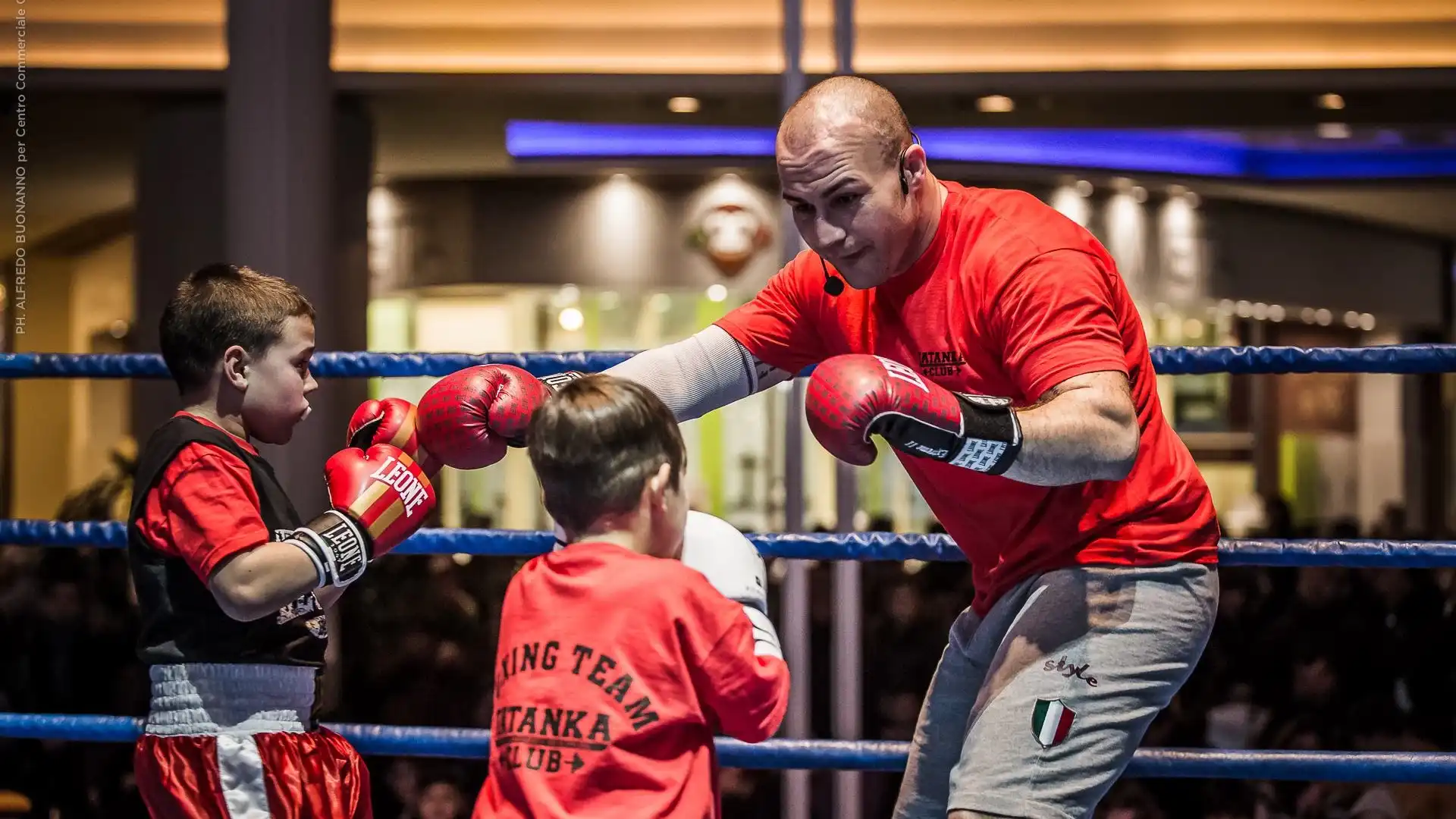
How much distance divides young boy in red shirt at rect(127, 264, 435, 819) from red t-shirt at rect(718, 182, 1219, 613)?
2.30ft

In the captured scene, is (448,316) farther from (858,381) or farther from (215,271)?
(858,381)

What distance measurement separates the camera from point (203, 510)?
5.85 feet

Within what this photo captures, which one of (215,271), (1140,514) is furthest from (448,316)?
(1140,514)

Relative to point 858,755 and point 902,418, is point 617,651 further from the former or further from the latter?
point 858,755

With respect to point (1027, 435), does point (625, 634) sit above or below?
below

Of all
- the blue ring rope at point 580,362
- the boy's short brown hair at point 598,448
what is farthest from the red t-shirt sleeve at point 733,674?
the blue ring rope at point 580,362

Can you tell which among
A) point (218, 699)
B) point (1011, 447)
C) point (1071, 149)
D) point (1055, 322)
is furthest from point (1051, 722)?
point (1071, 149)

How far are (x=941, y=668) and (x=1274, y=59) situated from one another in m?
4.73

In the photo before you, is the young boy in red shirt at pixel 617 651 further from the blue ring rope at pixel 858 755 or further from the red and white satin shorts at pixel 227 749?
the blue ring rope at pixel 858 755

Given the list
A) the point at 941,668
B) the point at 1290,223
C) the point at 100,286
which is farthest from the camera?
the point at 1290,223

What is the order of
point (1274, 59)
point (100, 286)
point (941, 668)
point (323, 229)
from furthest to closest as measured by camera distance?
point (100, 286) < point (1274, 59) < point (323, 229) < point (941, 668)

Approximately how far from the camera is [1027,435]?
1.52m

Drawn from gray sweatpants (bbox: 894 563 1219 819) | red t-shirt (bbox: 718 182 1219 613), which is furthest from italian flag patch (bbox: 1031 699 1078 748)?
red t-shirt (bbox: 718 182 1219 613)

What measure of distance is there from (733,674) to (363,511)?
59 centimetres
